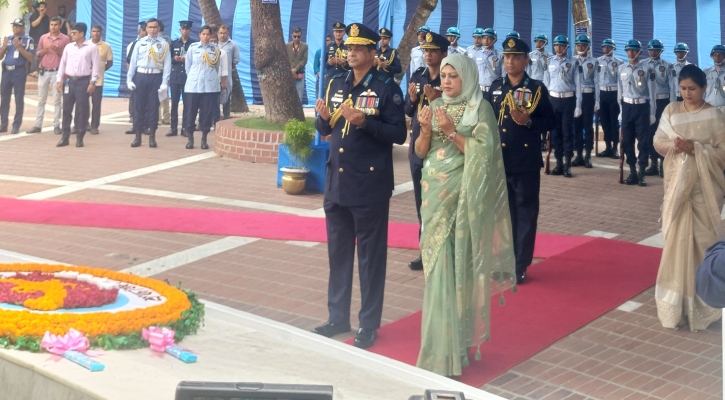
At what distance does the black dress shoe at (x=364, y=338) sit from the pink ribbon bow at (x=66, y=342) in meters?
2.17

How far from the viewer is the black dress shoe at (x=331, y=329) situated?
20.2ft

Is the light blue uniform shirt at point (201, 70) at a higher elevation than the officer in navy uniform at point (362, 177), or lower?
higher

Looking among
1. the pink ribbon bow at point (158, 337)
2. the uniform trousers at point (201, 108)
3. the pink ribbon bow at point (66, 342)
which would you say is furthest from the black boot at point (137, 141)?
the pink ribbon bow at point (66, 342)

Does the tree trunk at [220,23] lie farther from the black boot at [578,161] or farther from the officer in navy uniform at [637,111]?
the officer in navy uniform at [637,111]

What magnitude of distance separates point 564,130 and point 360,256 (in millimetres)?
7945

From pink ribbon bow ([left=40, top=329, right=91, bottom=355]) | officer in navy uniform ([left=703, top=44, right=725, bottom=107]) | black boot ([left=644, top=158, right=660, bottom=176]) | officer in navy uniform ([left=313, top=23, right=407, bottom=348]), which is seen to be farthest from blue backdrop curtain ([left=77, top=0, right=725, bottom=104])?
pink ribbon bow ([left=40, top=329, right=91, bottom=355])

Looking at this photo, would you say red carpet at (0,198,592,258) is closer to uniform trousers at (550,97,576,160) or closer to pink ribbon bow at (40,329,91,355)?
uniform trousers at (550,97,576,160)

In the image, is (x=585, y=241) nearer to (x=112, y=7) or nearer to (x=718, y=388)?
(x=718, y=388)

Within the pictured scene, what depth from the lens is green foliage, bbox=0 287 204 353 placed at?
4.07m

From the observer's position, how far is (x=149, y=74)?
48.7 ft

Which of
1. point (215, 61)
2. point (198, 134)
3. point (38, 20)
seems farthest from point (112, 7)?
point (215, 61)

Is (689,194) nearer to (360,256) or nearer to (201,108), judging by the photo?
(360,256)

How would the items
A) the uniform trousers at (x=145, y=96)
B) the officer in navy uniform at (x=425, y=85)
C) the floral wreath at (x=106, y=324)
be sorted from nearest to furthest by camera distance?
the floral wreath at (x=106, y=324), the officer in navy uniform at (x=425, y=85), the uniform trousers at (x=145, y=96)

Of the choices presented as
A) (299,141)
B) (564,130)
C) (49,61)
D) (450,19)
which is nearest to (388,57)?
(299,141)
